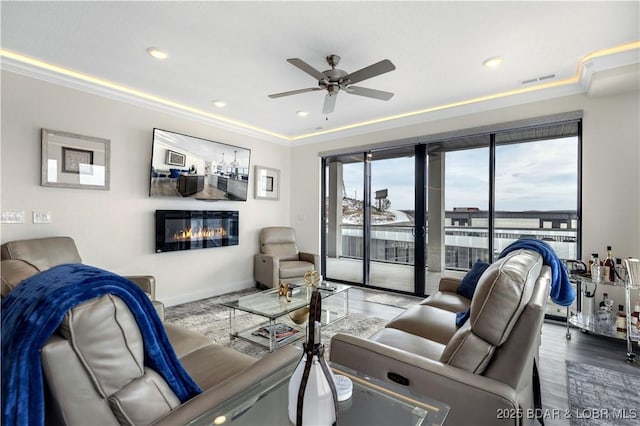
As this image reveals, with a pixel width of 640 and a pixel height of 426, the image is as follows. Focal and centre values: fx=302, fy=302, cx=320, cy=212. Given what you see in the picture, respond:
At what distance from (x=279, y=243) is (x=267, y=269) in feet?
2.31

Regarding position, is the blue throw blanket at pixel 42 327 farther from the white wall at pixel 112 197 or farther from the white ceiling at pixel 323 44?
the white wall at pixel 112 197

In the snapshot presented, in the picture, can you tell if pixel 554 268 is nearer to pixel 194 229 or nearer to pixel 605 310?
pixel 605 310

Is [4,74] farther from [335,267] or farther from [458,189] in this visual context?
[458,189]

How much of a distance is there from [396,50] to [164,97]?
2.80 metres

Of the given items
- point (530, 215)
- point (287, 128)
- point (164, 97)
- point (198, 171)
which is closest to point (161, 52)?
point (164, 97)

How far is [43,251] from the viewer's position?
2754 mm

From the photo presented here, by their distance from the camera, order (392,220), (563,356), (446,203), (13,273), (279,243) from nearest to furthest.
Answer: (13,273) → (563,356) → (446,203) → (392,220) → (279,243)

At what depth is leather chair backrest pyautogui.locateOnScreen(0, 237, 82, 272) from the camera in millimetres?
2602

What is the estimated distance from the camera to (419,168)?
14.6 ft

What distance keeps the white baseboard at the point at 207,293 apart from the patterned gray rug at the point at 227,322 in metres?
0.08

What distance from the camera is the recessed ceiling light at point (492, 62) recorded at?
2.72 m

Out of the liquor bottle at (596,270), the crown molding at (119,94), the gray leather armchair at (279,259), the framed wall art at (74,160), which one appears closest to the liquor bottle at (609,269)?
the liquor bottle at (596,270)

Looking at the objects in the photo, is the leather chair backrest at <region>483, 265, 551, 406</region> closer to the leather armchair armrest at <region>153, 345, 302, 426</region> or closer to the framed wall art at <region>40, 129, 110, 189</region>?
the leather armchair armrest at <region>153, 345, 302, 426</region>

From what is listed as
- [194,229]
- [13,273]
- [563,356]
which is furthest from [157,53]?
[563,356]
